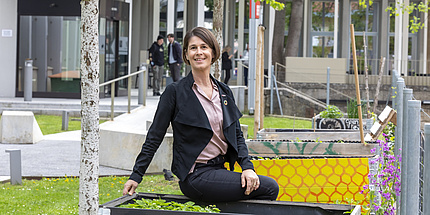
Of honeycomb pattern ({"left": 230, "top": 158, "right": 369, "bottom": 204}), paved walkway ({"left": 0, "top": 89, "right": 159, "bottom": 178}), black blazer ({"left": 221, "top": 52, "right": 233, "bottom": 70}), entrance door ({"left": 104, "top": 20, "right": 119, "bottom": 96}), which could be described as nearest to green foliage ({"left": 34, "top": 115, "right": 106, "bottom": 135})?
paved walkway ({"left": 0, "top": 89, "right": 159, "bottom": 178})

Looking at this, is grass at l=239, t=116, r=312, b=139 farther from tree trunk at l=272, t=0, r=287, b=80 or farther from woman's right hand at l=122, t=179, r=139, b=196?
woman's right hand at l=122, t=179, r=139, b=196

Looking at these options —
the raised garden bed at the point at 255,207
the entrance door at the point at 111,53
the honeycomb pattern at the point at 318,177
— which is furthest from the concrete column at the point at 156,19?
the raised garden bed at the point at 255,207

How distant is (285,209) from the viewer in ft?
10.9

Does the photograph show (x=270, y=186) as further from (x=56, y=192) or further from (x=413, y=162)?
(x=56, y=192)

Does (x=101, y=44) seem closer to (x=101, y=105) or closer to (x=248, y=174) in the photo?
(x=101, y=105)

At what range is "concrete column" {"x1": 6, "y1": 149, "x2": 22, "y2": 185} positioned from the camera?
27.2 ft

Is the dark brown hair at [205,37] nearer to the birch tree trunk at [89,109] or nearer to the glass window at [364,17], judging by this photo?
the birch tree trunk at [89,109]

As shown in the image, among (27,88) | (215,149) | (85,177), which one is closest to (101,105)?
(27,88)

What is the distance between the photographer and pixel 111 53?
23.4m

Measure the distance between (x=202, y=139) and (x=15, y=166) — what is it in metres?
5.20

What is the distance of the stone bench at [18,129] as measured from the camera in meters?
12.9

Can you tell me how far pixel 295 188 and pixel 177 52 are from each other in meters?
15.5

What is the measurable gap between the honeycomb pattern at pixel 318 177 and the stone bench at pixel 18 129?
7.77 m

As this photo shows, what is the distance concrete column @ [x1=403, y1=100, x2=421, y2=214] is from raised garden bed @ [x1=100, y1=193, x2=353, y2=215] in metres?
0.37
